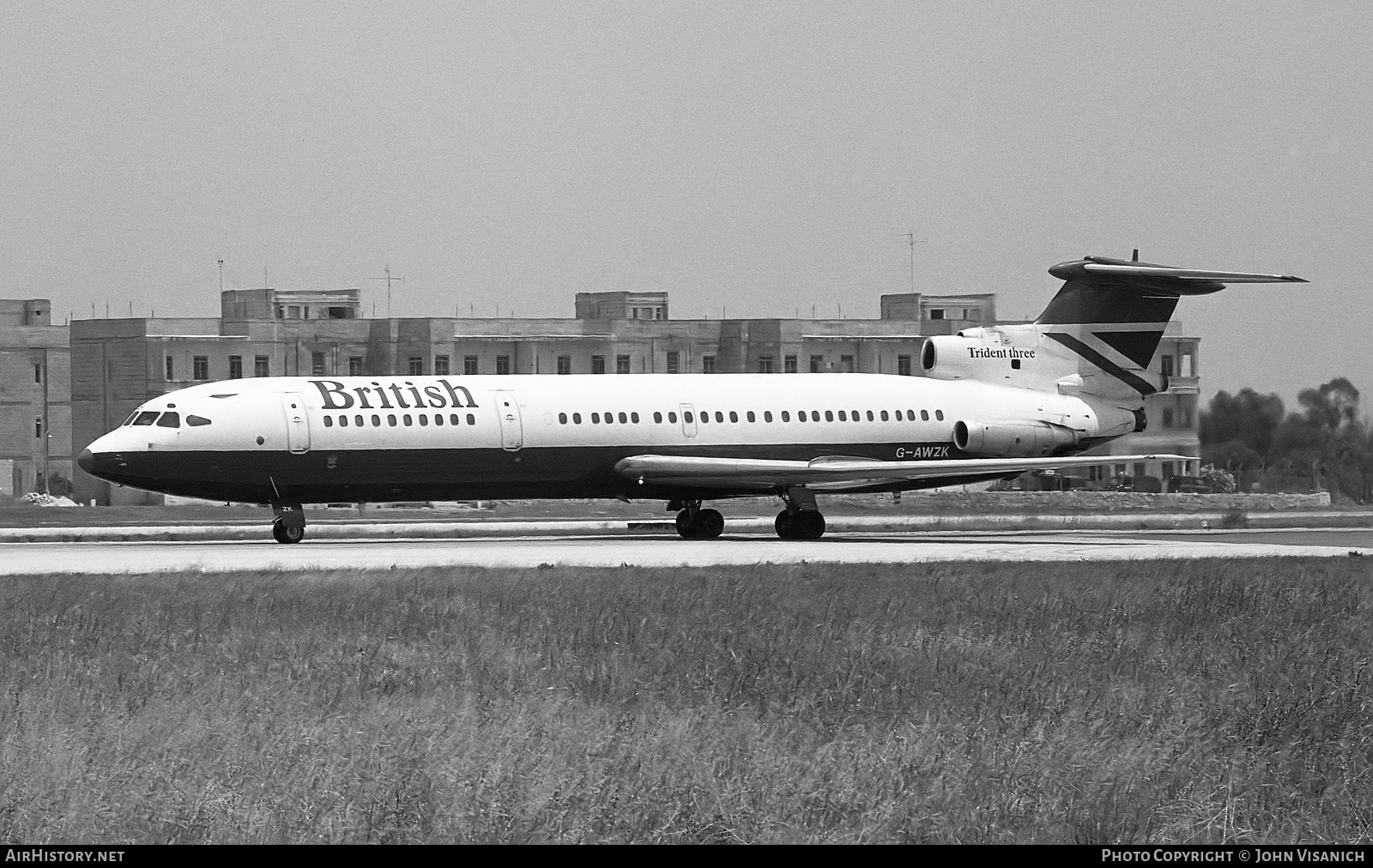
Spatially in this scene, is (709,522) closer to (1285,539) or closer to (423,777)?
(1285,539)

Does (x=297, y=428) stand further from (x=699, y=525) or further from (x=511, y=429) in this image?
(x=699, y=525)

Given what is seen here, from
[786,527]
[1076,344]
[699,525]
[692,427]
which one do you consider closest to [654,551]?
[692,427]

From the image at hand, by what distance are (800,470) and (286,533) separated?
10495 mm

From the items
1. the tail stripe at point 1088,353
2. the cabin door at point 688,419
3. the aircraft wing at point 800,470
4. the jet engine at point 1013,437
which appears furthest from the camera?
A: the tail stripe at point 1088,353

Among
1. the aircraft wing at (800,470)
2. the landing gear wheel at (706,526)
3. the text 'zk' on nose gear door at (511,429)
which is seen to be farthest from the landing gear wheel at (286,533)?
the landing gear wheel at (706,526)

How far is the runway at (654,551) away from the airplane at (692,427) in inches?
48.1

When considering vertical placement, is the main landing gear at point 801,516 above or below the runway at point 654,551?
above

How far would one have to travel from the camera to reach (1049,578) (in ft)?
83.5

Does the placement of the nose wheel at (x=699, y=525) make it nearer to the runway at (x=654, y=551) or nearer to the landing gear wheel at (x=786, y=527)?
the runway at (x=654, y=551)

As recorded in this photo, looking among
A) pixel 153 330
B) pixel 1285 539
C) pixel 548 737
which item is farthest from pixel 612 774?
pixel 153 330

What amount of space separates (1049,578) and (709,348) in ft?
287

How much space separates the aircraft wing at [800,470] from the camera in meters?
37.6

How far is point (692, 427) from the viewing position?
126 feet

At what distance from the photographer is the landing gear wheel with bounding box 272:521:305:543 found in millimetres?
36188
